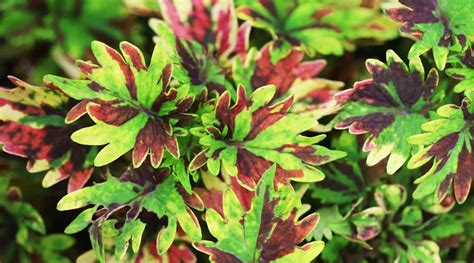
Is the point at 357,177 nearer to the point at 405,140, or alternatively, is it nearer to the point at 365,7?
the point at 405,140

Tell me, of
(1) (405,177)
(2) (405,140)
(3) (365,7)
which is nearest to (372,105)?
(2) (405,140)

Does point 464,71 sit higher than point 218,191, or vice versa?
point 464,71

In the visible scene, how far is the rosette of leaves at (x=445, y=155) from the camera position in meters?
0.86

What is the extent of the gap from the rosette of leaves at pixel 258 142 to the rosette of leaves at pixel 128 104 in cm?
4

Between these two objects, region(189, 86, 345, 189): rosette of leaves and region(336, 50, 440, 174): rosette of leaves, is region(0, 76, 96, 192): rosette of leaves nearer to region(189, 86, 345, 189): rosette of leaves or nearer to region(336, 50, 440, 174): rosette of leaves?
region(189, 86, 345, 189): rosette of leaves

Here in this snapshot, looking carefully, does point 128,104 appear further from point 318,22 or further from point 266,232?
point 318,22

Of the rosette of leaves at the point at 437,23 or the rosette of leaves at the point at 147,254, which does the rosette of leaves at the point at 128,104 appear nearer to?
the rosette of leaves at the point at 147,254

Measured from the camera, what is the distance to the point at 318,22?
1.14 m

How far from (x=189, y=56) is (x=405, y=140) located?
0.30 m

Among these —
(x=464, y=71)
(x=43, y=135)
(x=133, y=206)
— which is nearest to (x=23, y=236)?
(x=43, y=135)

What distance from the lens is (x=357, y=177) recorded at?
104 cm

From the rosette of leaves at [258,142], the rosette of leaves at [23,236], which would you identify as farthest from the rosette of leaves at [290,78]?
the rosette of leaves at [23,236]

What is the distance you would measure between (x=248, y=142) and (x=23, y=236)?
1.25 ft

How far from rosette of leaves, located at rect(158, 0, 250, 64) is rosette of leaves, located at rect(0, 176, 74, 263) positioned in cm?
34
